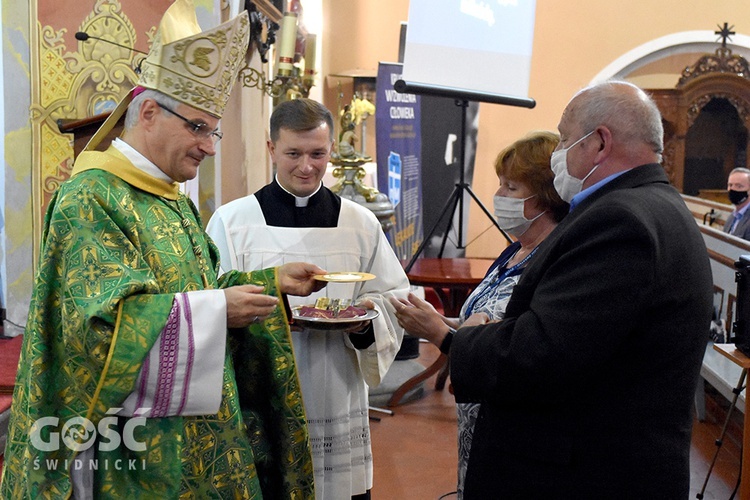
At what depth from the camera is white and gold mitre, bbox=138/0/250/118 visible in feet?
6.60

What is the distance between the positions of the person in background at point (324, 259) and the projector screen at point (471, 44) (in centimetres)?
227

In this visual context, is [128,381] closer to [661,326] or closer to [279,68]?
[661,326]

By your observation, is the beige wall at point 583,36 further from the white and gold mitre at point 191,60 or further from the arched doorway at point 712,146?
the white and gold mitre at point 191,60

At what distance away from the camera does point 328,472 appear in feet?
9.25

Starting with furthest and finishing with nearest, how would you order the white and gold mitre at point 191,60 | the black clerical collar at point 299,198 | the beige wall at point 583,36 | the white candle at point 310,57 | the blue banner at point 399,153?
the beige wall at point 583,36
the blue banner at point 399,153
the white candle at point 310,57
the black clerical collar at point 299,198
the white and gold mitre at point 191,60

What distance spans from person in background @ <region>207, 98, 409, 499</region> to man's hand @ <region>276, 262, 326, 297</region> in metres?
0.42

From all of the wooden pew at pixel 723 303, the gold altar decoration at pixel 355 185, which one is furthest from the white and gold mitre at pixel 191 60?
the wooden pew at pixel 723 303

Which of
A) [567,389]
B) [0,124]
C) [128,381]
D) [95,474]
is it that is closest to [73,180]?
[128,381]

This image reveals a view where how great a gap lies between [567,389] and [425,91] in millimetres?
3500

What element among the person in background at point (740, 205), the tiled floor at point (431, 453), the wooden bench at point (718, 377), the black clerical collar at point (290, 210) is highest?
the black clerical collar at point (290, 210)

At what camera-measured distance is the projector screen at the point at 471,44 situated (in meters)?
5.10

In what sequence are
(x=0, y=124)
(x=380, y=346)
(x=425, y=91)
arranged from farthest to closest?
1. (x=425, y=91)
2. (x=0, y=124)
3. (x=380, y=346)

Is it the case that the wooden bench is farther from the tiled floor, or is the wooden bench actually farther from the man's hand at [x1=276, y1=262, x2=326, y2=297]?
the man's hand at [x1=276, y1=262, x2=326, y2=297]

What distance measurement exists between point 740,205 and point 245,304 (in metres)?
6.25
